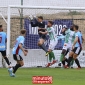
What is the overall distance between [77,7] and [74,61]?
9.08 ft

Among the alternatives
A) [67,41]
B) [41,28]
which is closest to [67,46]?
[67,41]

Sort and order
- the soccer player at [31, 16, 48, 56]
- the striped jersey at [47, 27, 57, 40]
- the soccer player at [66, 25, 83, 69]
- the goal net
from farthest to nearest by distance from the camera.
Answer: the goal net, the striped jersey at [47, 27, 57, 40], the soccer player at [31, 16, 48, 56], the soccer player at [66, 25, 83, 69]

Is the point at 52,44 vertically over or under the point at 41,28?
under

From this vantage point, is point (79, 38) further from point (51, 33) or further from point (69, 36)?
point (51, 33)

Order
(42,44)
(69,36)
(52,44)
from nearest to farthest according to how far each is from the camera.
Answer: (42,44) → (52,44) → (69,36)

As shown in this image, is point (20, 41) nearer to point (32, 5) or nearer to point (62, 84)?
point (62, 84)

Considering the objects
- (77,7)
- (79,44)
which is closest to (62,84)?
(79,44)

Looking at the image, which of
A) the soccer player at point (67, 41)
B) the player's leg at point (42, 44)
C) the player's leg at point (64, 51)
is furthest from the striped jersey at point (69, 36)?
the player's leg at point (42, 44)

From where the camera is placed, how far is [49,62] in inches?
1064

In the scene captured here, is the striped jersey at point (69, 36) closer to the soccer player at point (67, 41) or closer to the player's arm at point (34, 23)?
the soccer player at point (67, 41)

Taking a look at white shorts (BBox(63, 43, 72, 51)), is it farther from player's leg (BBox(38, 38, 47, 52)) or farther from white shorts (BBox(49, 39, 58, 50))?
player's leg (BBox(38, 38, 47, 52))

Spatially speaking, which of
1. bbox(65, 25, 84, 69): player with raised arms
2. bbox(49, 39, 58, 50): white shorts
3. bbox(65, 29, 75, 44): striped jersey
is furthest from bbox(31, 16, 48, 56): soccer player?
bbox(65, 25, 84, 69): player with raised arms

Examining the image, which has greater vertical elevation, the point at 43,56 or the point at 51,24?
the point at 51,24

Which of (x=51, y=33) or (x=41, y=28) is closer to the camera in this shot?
(x=41, y=28)
